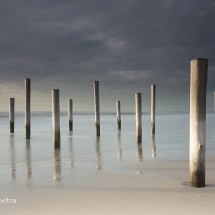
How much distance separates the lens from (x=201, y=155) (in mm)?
4387

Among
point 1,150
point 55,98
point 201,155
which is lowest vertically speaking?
point 1,150

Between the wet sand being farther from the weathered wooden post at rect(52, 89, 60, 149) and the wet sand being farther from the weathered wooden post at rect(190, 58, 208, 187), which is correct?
the weathered wooden post at rect(52, 89, 60, 149)

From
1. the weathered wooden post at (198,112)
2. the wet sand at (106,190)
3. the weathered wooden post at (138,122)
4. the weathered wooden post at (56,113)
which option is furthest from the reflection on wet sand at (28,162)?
the weathered wooden post at (138,122)

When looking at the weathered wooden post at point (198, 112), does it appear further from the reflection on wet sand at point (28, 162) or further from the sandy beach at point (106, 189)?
the reflection on wet sand at point (28, 162)

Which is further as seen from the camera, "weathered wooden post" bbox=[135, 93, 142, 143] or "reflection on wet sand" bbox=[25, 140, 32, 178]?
"weathered wooden post" bbox=[135, 93, 142, 143]

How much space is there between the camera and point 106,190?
4.41 meters

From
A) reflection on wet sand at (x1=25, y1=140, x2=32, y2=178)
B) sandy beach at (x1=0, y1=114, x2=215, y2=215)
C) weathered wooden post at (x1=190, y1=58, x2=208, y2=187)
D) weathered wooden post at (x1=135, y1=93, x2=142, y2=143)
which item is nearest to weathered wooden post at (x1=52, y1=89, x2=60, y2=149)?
reflection on wet sand at (x1=25, y1=140, x2=32, y2=178)

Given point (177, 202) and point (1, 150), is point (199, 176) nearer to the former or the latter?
point (177, 202)

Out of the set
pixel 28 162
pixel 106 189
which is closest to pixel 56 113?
pixel 28 162

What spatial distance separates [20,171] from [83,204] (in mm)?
2816

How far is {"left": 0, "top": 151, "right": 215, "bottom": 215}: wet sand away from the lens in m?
3.59

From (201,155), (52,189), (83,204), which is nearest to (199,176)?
(201,155)

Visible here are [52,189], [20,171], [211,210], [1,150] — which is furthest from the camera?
[1,150]

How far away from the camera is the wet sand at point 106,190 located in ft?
11.8
